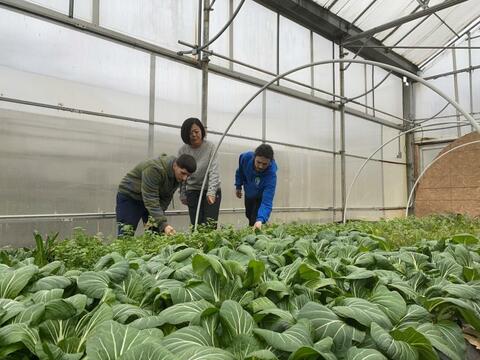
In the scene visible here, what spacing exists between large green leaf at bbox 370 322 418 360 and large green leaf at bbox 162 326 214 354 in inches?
15.7

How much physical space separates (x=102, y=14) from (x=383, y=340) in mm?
6218

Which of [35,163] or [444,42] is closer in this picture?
[35,163]

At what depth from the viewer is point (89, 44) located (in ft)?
19.0

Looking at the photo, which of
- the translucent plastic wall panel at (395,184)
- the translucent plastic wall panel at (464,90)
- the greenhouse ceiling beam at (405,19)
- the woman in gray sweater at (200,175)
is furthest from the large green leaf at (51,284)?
the translucent plastic wall panel at (464,90)

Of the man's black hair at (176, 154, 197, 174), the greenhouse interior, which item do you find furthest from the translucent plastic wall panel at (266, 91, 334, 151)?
the man's black hair at (176, 154, 197, 174)

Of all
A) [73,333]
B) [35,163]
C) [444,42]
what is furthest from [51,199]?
[444,42]

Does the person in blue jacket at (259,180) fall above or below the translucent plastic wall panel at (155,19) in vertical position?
below

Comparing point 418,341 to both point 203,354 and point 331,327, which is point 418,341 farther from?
point 203,354

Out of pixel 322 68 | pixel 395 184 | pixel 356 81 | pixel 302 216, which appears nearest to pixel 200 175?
pixel 302 216

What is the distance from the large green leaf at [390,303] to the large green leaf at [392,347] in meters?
0.21

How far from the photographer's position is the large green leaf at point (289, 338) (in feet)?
2.80

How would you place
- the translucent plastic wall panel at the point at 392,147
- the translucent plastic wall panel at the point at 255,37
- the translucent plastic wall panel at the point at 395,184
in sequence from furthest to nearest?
the translucent plastic wall panel at the point at 392,147
the translucent plastic wall panel at the point at 395,184
the translucent plastic wall panel at the point at 255,37

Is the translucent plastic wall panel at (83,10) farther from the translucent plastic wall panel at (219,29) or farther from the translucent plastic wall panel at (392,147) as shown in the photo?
the translucent plastic wall panel at (392,147)

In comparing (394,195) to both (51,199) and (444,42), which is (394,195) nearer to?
(444,42)
